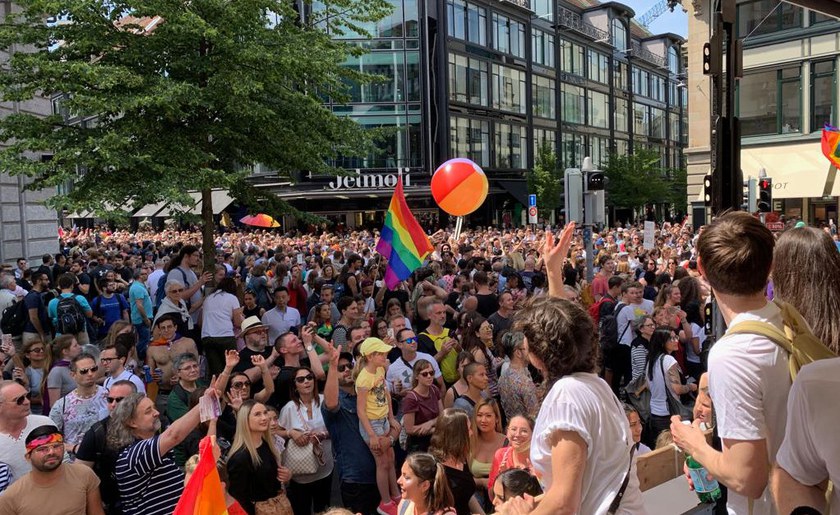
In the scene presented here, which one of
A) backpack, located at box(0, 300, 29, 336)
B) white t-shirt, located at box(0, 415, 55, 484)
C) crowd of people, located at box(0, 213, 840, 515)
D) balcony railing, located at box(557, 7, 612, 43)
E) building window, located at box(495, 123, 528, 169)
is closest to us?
crowd of people, located at box(0, 213, 840, 515)

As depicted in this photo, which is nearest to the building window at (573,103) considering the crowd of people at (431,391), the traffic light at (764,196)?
the traffic light at (764,196)

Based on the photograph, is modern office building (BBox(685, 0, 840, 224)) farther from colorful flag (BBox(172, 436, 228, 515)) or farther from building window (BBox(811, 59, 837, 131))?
colorful flag (BBox(172, 436, 228, 515))

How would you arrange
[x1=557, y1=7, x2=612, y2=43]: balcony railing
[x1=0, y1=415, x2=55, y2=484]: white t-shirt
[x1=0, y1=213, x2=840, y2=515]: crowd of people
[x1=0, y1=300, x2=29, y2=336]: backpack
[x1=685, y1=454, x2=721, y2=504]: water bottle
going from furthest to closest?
[x1=557, y1=7, x2=612, y2=43]: balcony railing, [x1=0, y1=300, x2=29, y2=336]: backpack, [x1=0, y1=415, x2=55, y2=484]: white t-shirt, [x1=685, y1=454, x2=721, y2=504]: water bottle, [x1=0, y1=213, x2=840, y2=515]: crowd of people

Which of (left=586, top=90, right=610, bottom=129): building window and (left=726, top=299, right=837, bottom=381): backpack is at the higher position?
(left=586, top=90, right=610, bottom=129): building window

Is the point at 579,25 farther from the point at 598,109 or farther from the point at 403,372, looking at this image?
the point at 403,372

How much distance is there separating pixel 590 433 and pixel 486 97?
4317 cm

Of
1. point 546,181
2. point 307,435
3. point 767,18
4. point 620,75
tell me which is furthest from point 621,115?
point 307,435

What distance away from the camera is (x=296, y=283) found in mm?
12125

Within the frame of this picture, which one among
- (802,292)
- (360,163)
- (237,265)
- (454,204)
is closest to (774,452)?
(802,292)

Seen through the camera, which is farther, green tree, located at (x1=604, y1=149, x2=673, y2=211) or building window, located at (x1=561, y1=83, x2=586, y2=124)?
green tree, located at (x1=604, y1=149, x2=673, y2=211)

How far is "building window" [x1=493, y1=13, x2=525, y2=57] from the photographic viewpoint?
4469 cm

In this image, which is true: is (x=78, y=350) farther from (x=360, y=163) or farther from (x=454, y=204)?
(x=360, y=163)

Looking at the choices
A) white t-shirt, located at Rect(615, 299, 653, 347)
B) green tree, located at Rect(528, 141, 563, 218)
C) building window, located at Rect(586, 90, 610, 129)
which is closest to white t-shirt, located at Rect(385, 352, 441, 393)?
white t-shirt, located at Rect(615, 299, 653, 347)

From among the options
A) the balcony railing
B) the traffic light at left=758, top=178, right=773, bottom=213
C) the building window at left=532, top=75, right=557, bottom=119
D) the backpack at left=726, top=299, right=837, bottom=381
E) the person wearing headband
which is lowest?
the person wearing headband
